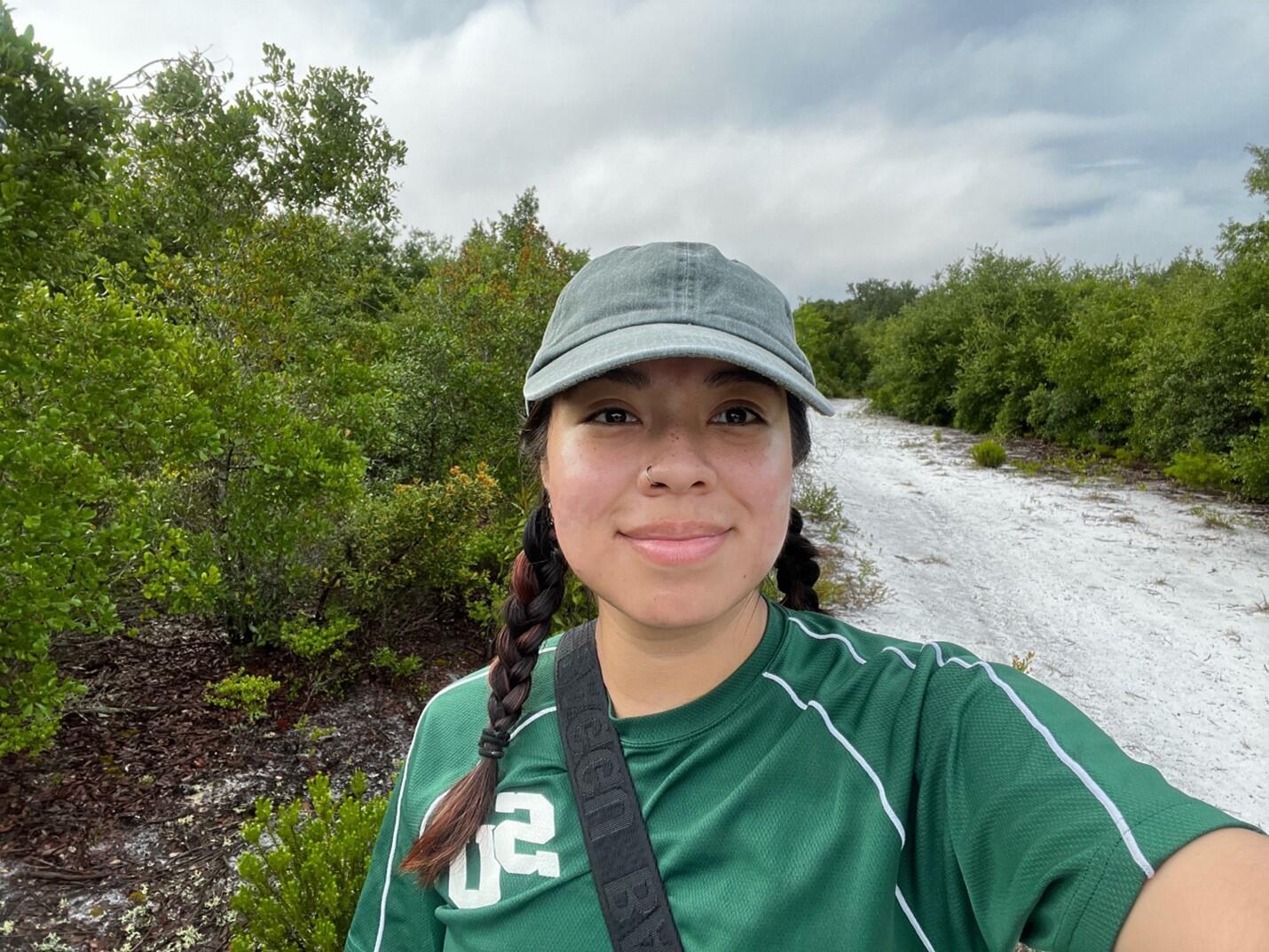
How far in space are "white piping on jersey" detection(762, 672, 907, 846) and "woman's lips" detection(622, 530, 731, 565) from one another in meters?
0.25

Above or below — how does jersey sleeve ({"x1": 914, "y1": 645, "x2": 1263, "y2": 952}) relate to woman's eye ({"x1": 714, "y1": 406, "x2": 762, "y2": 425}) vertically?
below

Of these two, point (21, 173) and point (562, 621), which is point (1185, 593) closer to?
point (562, 621)

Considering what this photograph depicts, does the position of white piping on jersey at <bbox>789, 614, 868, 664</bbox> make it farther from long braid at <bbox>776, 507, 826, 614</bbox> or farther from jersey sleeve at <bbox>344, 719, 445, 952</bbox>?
jersey sleeve at <bbox>344, 719, 445, 952</bbox>

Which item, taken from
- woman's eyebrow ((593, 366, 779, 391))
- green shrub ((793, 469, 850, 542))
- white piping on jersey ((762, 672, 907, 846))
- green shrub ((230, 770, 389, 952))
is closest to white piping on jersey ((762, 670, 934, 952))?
white piping on jersey ((762, 672, 907, 846))

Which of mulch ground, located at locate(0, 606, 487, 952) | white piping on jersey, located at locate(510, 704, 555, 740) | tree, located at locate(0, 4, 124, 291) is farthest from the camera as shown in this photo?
mulch ground, located at locate(0, 606, 487, 952)

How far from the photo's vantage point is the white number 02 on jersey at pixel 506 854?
1122 mm

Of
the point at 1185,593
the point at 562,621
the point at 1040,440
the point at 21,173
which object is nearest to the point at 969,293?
the point at 1040,440

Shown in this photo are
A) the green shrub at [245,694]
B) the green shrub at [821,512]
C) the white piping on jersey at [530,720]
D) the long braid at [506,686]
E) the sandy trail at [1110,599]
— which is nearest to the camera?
the long braid at [506,686]

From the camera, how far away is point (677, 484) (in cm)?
104

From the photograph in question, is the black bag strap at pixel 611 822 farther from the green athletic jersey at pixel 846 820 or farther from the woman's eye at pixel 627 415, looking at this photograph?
the woman's eye at pixel 627 415

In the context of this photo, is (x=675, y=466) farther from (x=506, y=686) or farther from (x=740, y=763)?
(x=506, y=686)

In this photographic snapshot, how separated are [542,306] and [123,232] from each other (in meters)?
3.42

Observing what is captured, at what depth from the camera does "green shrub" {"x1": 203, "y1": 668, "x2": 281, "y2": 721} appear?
3.83 m

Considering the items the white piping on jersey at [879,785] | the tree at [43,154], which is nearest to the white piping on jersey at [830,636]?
the white piping on jersey at [879,785]
